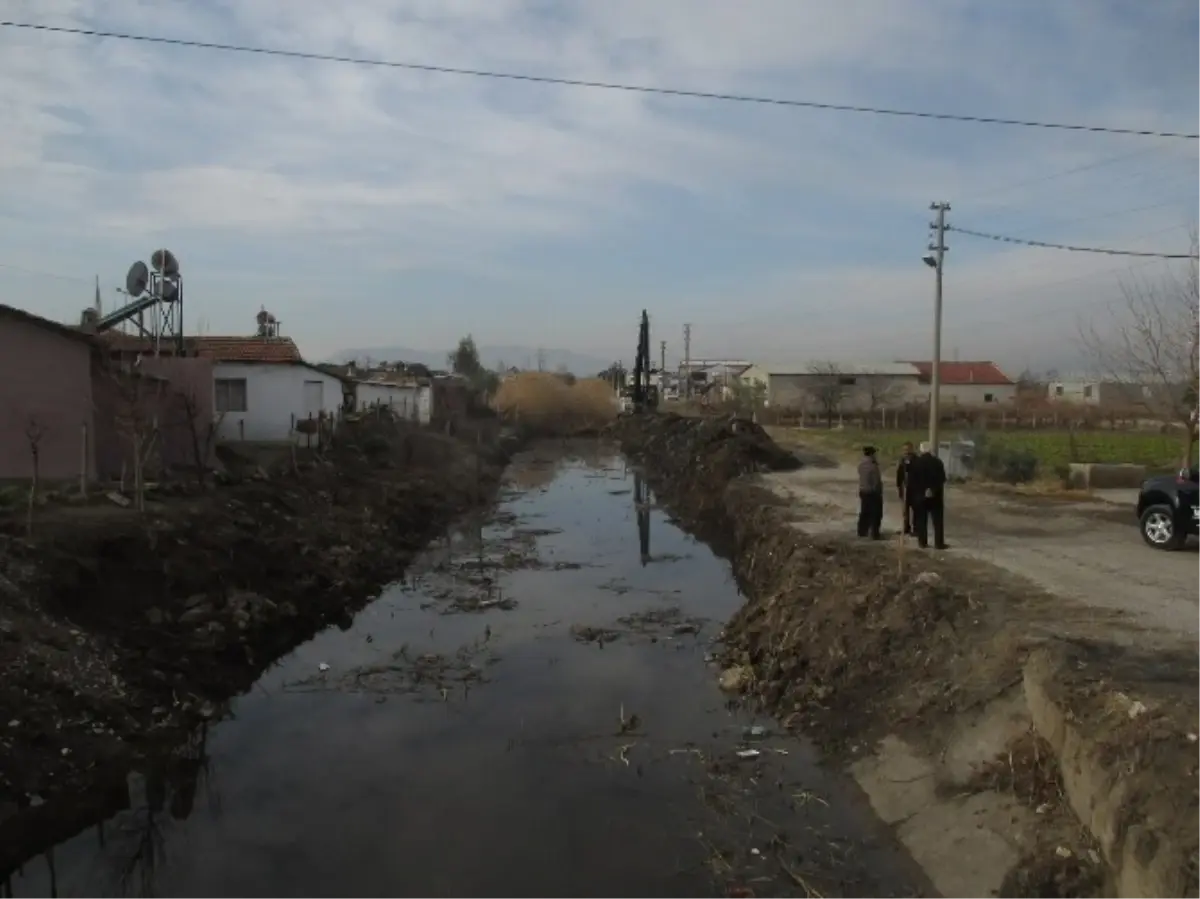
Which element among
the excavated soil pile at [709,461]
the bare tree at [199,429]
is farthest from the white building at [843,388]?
the bare tree at [199,429]

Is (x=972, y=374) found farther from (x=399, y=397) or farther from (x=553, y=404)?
(x=399, y=397)

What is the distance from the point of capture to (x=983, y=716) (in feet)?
28.1

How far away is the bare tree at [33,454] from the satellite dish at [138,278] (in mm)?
10105

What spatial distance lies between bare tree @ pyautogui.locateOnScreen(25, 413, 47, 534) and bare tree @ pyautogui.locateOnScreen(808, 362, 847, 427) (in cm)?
4833

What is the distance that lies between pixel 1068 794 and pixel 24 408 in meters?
16.0

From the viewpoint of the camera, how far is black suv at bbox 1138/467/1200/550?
46.9 feet

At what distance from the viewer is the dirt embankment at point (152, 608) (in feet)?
30.0

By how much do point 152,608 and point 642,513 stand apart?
19.3 m

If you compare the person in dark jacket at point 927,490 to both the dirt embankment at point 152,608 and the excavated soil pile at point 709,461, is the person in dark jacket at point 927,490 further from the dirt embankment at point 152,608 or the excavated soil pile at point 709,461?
the excavated soil pile at point 709,461

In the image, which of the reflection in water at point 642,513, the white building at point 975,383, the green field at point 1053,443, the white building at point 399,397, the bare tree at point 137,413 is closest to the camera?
the bare tree at point 137,413

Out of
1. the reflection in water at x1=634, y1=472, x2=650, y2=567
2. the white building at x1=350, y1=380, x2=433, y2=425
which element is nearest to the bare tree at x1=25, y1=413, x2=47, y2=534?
the reflection in water at x1=634, y1=472, x2=650, y2=567

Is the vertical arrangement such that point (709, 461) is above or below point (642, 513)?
above

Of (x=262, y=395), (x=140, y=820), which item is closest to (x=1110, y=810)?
(x=140, y=820)

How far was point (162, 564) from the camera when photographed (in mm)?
13414
